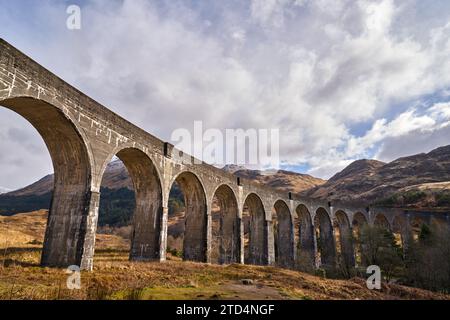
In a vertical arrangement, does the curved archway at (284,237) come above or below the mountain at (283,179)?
below

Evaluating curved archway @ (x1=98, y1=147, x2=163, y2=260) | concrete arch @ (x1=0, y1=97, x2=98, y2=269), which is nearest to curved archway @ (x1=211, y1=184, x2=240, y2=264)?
curved archway @ (x1=98, y1=147, x2=163, y2=260)

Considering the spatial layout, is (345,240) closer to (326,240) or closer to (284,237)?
(326,240)

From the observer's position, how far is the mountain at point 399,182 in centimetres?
5803

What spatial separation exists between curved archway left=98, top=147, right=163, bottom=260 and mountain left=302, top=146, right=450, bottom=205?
55215 millimetres

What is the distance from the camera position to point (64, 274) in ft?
32.9

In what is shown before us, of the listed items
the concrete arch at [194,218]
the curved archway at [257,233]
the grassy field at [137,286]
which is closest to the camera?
the grassy field at [137,286]

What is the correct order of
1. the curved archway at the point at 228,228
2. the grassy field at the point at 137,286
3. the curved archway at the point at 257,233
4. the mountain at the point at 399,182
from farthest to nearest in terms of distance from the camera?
the mountain at the point at 399,182, the curved archway at the point at 257,233, the curved archway at the point at 228,228, the grassy field at the point at 137,286

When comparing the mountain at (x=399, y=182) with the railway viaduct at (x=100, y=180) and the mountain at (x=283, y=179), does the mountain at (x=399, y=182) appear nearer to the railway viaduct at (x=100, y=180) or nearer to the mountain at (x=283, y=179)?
the mountain at (x=283, y=179)

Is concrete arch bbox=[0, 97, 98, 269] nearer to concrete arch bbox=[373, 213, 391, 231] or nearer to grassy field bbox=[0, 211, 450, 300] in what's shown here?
grassy field bbox=[0, 211, 450, 300]

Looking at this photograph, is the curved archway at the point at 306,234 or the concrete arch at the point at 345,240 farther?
the concrete arch at the point at 345,240

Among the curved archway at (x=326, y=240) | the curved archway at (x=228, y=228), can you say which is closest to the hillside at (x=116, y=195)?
the curved archway at (x=228, y=228)

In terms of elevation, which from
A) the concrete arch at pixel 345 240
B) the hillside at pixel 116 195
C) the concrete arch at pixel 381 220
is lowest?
the concrete arch at pixel 345 240

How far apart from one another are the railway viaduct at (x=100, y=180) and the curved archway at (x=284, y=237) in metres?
0.10

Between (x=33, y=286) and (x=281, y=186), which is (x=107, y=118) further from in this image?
(x=281, y=186)
